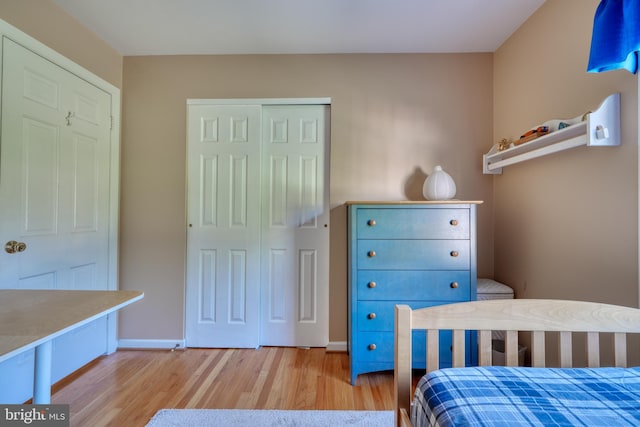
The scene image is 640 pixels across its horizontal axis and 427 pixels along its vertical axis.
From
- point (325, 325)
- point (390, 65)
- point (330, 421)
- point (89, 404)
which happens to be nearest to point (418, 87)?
point (390, 65)

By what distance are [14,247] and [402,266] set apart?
7.59ft

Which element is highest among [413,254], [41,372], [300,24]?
[300,24]

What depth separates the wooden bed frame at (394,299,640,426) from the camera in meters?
0.91

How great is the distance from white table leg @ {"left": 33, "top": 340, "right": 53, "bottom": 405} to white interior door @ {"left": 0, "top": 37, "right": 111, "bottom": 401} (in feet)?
3.13

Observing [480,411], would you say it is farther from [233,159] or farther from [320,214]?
[233,159]

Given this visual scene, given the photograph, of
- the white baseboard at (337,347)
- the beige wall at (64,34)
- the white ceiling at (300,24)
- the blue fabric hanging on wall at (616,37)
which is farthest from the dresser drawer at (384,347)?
the beige wall at (64,34)

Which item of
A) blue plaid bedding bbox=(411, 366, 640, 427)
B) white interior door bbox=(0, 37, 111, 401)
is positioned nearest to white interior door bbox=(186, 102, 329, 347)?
white interior door bbox=(0, 37, 111, 401)

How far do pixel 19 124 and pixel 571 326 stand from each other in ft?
9.21

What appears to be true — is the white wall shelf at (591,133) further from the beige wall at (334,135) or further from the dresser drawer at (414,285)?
the dresser drawer at (414,285)

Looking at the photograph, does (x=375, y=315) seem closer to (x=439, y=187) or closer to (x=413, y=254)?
(x=413, y=254)

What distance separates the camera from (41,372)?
947 millimetres

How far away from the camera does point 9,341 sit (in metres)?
0.75

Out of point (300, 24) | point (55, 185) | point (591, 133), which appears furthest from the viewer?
point (300, 24)

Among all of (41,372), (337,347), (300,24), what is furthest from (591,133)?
(41,372)
